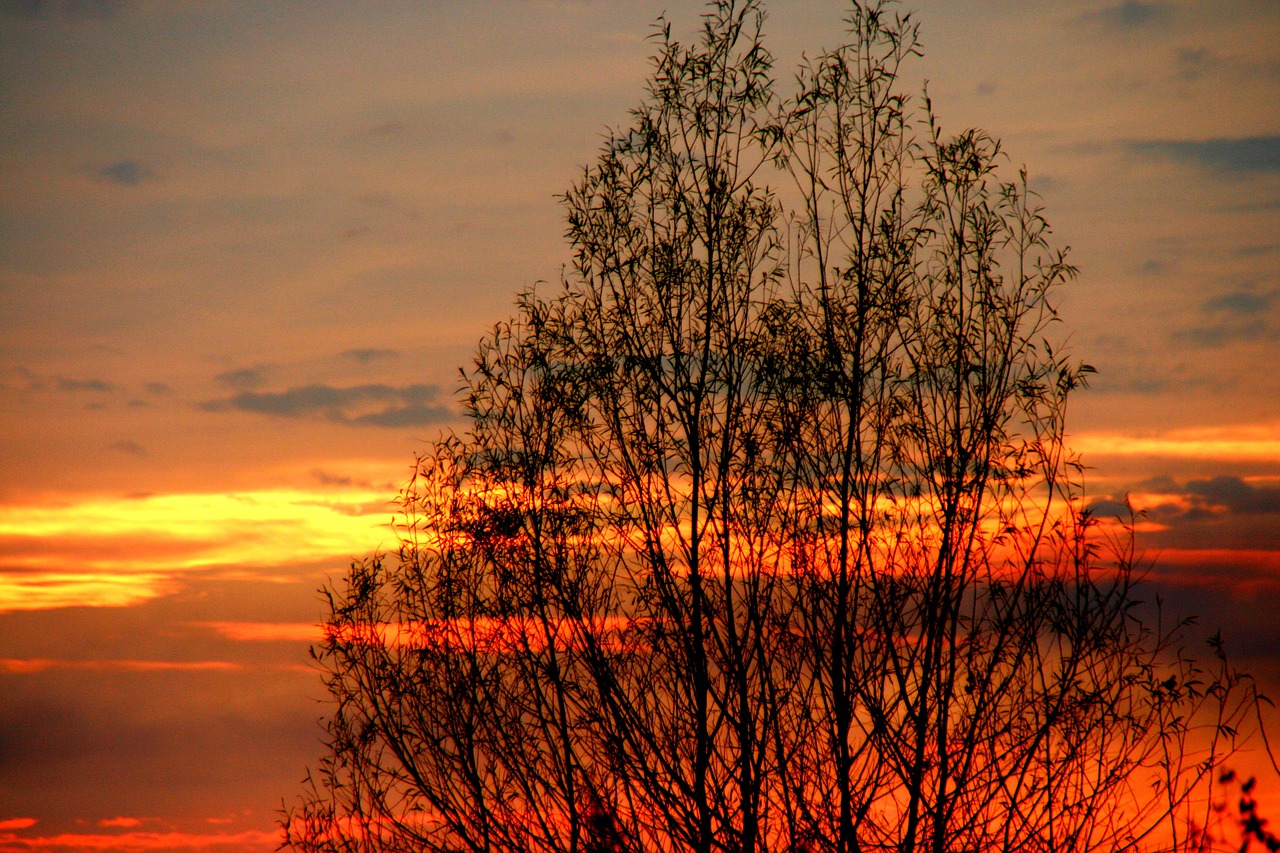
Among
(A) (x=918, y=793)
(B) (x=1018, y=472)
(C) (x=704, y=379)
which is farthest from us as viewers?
(C) (x=704, y=379)

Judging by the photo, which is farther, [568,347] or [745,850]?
[568,347]

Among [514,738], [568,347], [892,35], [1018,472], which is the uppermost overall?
[892,35]

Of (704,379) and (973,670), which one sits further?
(704,379)

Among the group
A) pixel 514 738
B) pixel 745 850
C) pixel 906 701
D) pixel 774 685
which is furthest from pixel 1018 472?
pixel 514 738

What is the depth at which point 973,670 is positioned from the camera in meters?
8.84

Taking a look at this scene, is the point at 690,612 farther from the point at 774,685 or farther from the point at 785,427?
the point at 785,427

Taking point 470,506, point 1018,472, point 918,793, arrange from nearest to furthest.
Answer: point 918,793, point 1018,472, point 470,506

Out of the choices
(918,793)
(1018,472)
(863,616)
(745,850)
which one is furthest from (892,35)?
(745,850)

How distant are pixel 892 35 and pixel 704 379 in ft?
11.7

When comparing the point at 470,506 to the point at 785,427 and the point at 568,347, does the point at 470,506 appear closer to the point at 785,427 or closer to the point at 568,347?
the point at 568,347

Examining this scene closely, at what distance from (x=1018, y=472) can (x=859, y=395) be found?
1540mm

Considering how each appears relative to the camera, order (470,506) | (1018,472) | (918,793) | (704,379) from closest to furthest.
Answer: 1. (918,793)
2. (1018,472)
3. (704,379)
4. (470,506)

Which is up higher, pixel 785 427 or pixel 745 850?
pixel 785 427

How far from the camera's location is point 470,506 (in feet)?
35.0
